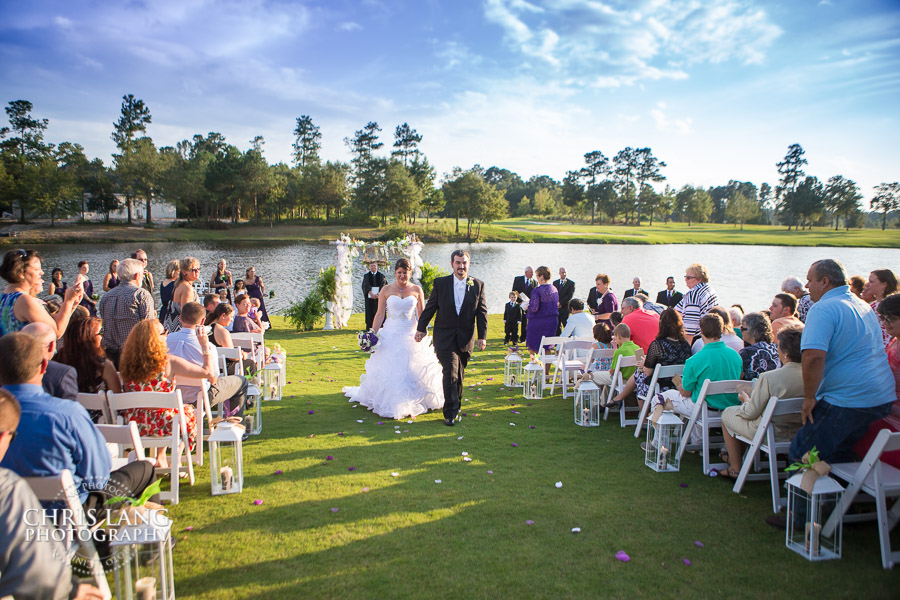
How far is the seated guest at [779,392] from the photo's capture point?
165 inches

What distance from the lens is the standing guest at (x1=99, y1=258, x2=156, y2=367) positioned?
5.90 meters

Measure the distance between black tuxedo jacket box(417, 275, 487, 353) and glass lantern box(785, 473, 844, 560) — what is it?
3703 millimetres

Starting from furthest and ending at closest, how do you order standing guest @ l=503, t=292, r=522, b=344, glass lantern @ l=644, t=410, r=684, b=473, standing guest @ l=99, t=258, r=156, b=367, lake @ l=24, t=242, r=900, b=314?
lake @ l=24, t=242, r=900, b=314
standing guest @ l=503, t=292, r=522, b=344
standing guest @ l=99, t=258, r=156, b=367
glass lantern @ l=644, t=410, r=684, b=473

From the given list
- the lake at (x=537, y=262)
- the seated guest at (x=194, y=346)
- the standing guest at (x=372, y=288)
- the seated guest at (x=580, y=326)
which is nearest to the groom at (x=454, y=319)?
the seated guest at (x=194, y=346)

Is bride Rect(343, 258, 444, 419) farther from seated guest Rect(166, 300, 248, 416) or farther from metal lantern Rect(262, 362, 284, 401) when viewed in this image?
seated guest Rect(166, 300, 248, 416)

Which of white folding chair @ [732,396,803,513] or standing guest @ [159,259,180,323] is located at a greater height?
standing guest @ [159,259,180,323]

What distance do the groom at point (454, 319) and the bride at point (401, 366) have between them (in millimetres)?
500

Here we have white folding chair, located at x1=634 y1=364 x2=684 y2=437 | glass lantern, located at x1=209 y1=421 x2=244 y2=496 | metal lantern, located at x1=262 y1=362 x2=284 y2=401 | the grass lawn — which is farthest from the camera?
metal lantern, located at x1=262 y1=362 x2=284 y2=401

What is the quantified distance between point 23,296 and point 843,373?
24.3ft

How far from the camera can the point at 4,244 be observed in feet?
138

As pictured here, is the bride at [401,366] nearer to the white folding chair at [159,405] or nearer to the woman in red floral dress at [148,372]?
the woman in red floral dress at [148,372]

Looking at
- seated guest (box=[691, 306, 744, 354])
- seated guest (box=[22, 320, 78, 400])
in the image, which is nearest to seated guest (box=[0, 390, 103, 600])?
seated guest (box=[22, 320, 78, 400])

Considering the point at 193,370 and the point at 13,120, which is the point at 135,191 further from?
the point at 193,370

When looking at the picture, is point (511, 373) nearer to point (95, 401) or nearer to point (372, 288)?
point (372, 288)
